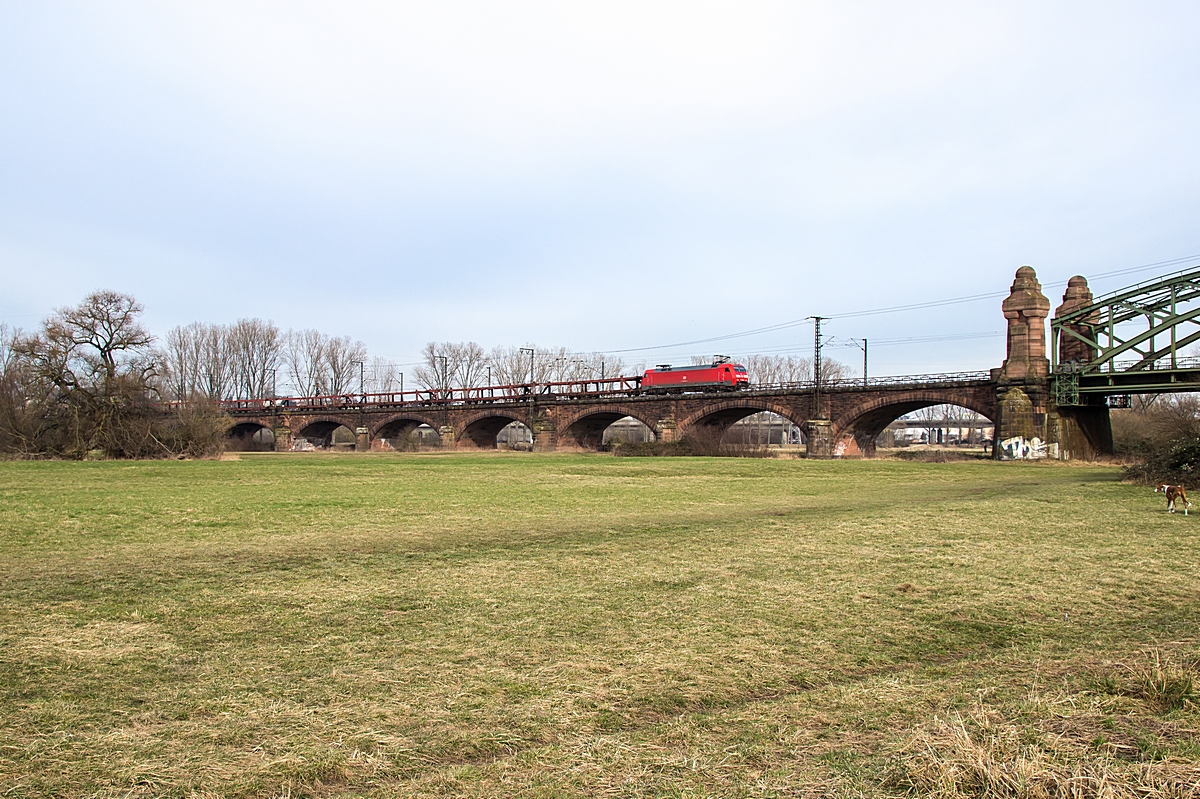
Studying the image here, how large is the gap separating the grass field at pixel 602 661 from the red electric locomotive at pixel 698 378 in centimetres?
4611

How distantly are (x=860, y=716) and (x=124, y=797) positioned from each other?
12.0 feet

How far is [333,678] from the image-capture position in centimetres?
516

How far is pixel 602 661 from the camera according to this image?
551cm

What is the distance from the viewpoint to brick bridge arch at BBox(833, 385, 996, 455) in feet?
148

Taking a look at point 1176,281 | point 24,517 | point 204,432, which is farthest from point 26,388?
point 1176,281

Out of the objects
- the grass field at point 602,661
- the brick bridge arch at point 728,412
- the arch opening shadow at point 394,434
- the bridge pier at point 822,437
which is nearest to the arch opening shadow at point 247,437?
the arch opening shadow at point 394,434

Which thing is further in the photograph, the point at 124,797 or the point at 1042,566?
the point at 1042,566

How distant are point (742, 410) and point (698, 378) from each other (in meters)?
4.94

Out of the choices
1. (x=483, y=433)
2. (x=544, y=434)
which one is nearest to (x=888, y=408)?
(x=544, y=434)

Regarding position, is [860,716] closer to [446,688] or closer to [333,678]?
[446,688]

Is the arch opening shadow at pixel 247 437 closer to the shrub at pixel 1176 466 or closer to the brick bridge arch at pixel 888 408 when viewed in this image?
the brick bridge arch at pixel 888 408

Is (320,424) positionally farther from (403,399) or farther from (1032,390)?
(1032,390)

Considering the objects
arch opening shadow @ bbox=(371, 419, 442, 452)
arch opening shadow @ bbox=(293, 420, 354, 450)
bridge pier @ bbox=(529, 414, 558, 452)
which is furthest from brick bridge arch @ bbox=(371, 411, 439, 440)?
bridge pier @ bbox=(529, 414, 558, 452)

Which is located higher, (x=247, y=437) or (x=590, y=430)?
(x=590, y=430)
